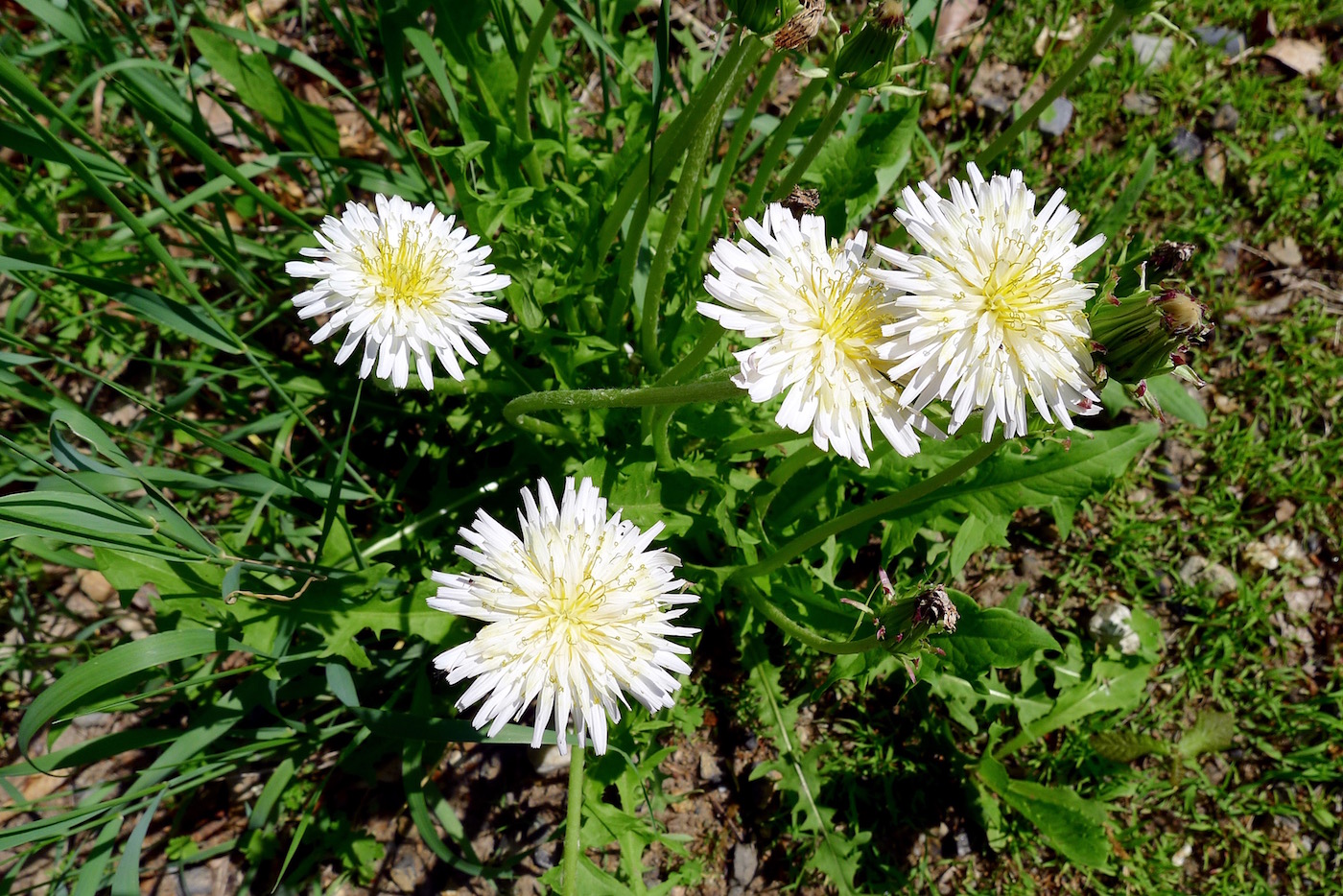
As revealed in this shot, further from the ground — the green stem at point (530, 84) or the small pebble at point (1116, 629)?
the green stem at point (530, 84)

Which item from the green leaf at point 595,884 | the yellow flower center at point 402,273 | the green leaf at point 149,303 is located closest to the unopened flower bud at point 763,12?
the yellow flower center at point 402,273

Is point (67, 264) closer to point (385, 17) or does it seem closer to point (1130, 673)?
point (385, 17)

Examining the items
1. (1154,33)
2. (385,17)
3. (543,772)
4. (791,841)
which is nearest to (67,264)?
(385,17)

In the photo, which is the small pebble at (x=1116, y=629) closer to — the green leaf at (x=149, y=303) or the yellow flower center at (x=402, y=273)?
the yellow flower center at (x=402, y=273)

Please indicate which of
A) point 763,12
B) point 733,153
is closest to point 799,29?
point 763,12

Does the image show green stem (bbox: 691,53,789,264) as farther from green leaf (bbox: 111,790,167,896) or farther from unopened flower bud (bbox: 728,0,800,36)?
green leaf (bbox: 111,790,167,896)

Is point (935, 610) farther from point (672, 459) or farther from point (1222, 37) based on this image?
point (1222, 37)
